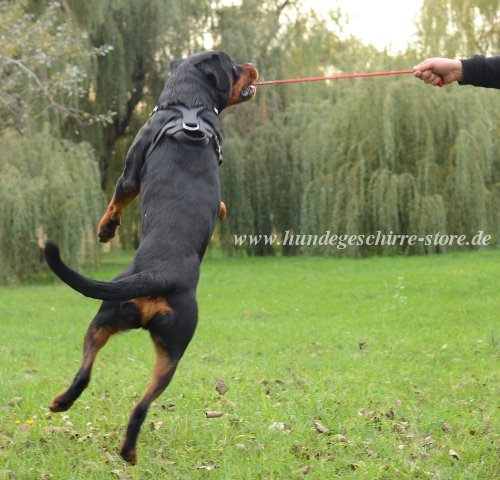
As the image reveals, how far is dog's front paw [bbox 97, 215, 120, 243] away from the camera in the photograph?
433 centimetres

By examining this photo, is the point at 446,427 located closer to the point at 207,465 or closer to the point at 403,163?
the point at 207,465

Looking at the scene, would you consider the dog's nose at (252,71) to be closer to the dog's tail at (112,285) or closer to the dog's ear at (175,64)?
the dog's ear at (175,64)

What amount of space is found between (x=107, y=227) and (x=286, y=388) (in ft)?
8.66

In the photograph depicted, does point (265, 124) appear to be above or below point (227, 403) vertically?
above

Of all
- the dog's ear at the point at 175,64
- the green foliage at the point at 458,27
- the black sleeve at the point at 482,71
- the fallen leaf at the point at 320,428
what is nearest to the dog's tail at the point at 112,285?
the dog's ear at the point at 175,64

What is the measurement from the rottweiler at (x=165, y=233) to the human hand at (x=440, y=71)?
135cm

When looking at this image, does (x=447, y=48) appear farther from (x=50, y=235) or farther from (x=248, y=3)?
(x=50, y=235)

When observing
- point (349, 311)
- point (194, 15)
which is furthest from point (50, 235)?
point (194, 15)

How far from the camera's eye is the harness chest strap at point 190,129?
4.06 metres

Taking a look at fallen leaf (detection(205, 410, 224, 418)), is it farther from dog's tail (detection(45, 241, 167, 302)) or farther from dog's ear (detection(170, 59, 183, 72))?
dog's ear (detection(170, 59, 183, 72))

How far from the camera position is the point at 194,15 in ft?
67.2

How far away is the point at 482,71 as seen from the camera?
4.68 metres

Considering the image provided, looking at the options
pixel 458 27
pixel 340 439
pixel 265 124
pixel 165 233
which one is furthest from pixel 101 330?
pixel 458 27

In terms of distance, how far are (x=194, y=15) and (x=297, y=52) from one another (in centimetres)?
295
